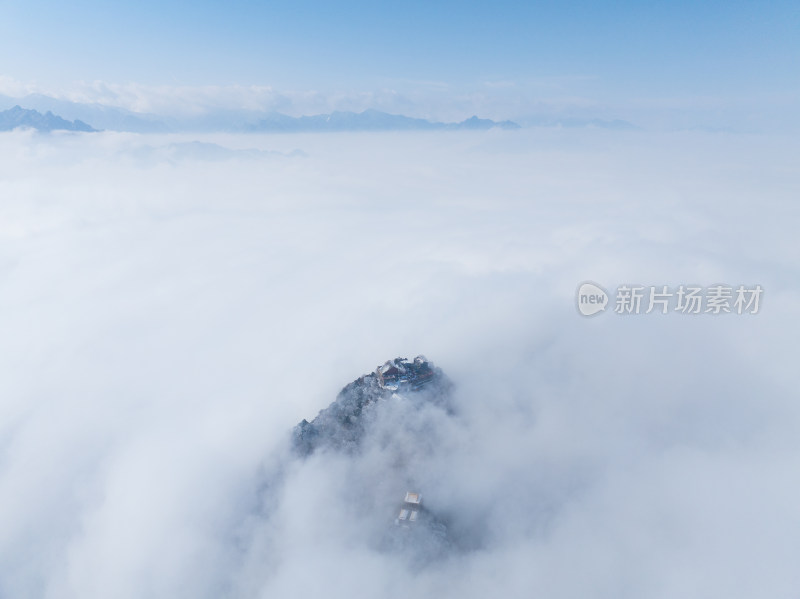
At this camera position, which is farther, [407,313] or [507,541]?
[407,313]

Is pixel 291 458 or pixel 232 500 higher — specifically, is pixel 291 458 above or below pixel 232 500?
above

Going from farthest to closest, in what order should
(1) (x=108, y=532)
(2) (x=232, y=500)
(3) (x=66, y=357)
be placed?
1. (3) (x=66, y=357)
2. (1) (x=108, y=532)
3. (2) (x=232, y=500)

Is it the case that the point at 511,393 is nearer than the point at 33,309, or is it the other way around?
the point at 511,393

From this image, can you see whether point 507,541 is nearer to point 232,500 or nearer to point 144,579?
point 232,500

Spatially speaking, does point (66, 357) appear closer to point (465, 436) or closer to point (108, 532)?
point (108, 532)

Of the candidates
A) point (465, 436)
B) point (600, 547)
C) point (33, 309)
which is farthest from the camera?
point (33, 309)

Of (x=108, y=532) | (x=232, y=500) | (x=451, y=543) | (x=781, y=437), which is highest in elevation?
(x=781, y=437)

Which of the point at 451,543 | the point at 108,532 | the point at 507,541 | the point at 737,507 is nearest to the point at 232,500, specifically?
the point at 108,532

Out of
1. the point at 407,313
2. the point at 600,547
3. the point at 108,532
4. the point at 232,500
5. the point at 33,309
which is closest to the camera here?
the point at 600,547

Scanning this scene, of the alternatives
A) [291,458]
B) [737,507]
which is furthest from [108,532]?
[737,507]
